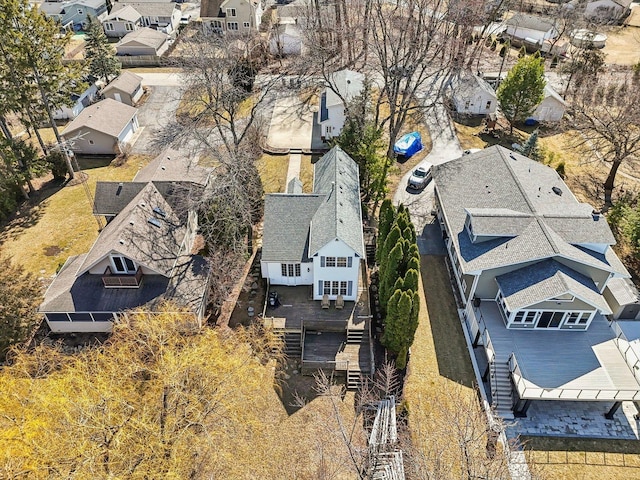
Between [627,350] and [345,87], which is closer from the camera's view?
[627,350]

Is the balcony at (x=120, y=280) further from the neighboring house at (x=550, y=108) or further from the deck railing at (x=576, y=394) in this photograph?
the neighboring house at (x=550, y=108)

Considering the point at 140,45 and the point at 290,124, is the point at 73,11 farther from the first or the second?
the point at 290,124

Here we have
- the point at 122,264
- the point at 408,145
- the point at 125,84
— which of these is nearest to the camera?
the point at 122,264

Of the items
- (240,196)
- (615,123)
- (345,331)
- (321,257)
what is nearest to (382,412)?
(345,331)

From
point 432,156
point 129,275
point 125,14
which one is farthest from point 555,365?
point 125,14

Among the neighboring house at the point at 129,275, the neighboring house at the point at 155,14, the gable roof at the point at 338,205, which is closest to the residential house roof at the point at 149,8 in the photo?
the neighboring house at the point at 155,14

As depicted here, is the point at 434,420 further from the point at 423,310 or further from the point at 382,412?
the point at 423,310
